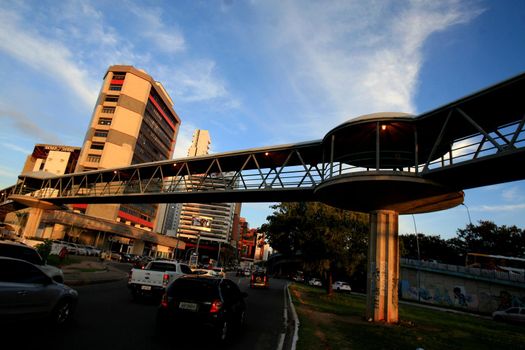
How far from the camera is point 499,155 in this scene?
11875 millimetres

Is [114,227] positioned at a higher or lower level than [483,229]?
lower

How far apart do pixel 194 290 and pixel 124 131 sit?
285 feet

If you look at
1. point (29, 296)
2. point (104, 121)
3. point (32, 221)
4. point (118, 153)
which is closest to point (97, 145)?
point (118, 153)

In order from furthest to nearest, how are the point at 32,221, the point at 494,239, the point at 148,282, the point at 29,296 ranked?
the point at 494,239 → the point at 32,221 → the point at 148,282 → the point at 29,296

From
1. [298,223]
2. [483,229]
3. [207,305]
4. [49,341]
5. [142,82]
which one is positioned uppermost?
[142,82]

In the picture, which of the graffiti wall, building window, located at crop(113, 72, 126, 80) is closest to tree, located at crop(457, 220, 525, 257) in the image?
the graffiti wall

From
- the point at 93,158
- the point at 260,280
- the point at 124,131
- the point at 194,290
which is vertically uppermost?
the point at 124,131

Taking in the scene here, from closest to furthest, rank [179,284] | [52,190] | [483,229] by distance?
Answer: [179,284] → [52,190] → [483,229]

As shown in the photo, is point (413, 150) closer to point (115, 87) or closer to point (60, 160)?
point (115, 87)

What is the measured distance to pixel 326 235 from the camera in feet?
94.1

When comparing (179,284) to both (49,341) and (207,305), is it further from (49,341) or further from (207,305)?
(49,341)

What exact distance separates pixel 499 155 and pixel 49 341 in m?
14.3

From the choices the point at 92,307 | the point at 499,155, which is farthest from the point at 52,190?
the point at 499,155

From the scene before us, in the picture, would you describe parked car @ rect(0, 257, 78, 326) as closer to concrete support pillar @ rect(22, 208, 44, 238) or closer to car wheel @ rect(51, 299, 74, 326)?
car wheel @ rect(51, 299, 74, 326)
